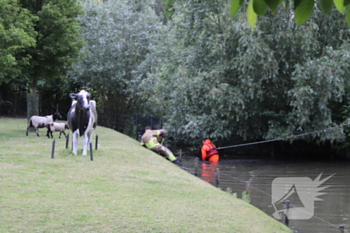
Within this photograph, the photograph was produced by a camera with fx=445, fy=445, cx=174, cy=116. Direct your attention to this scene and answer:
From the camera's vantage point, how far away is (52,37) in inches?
920

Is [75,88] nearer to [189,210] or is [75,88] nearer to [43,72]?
[43,72]

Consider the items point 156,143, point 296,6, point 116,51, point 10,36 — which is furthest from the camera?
point 116,51

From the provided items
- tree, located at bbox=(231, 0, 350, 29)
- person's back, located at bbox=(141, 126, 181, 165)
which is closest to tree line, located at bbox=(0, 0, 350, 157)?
person's back, located at bbox=(141, 126, 181, 165)

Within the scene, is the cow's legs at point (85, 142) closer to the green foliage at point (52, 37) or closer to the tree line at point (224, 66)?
the tree line at point (224, 66)

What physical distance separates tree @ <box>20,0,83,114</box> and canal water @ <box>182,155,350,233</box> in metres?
8.76

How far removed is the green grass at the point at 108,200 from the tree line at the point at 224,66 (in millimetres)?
6929

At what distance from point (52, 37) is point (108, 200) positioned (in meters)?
16.4

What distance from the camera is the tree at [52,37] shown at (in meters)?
23.1

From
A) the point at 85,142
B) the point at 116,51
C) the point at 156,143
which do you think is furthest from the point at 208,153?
the point at 116,51

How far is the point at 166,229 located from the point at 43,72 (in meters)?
19.4

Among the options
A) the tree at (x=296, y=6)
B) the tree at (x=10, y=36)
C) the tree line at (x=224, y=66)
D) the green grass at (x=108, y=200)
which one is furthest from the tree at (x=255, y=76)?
the tree at (x=296, y=6)

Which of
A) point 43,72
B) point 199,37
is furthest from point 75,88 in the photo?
point 199,37

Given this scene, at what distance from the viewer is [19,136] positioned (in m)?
19.9

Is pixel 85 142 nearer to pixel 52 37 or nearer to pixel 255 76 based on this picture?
pixel 255 76
